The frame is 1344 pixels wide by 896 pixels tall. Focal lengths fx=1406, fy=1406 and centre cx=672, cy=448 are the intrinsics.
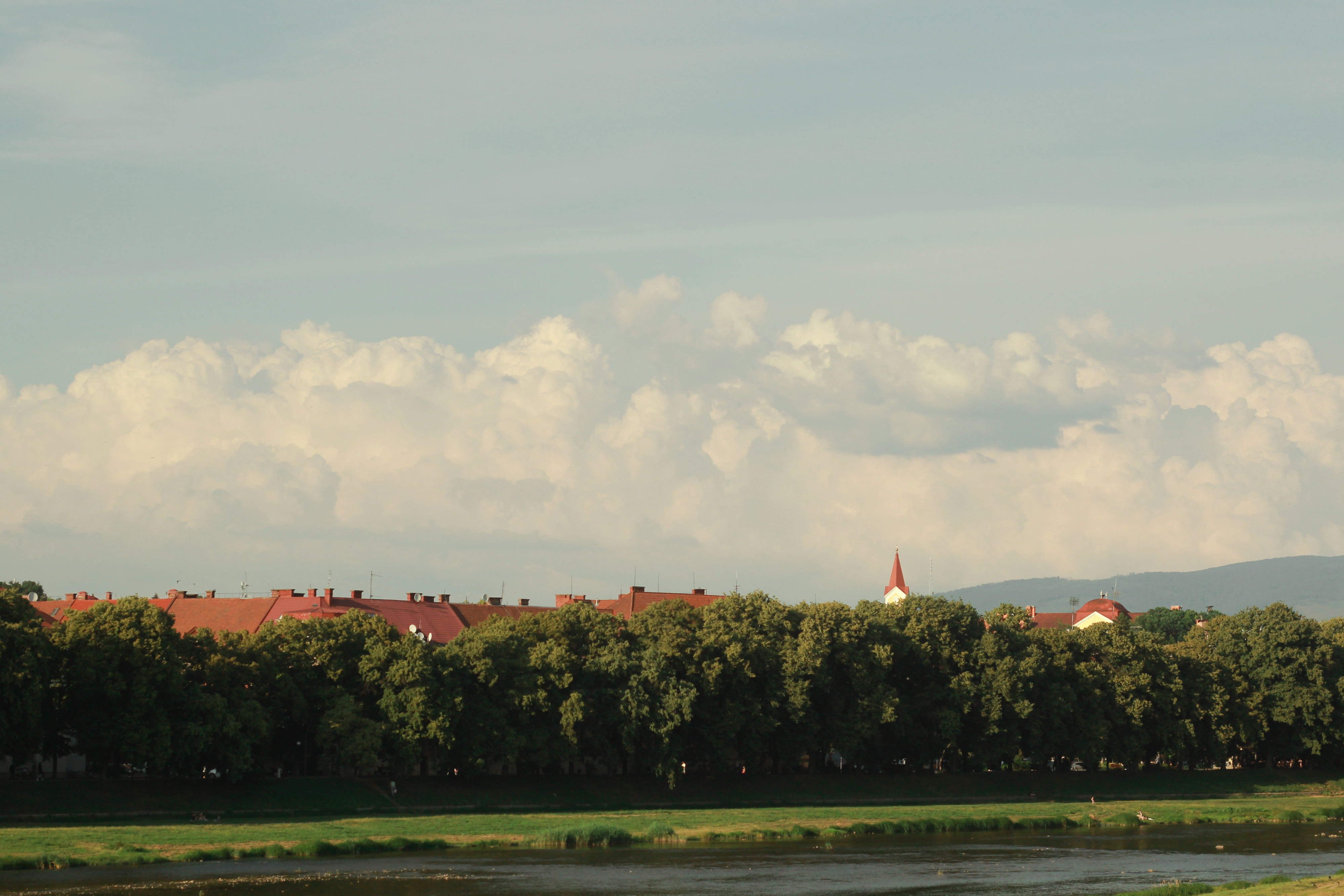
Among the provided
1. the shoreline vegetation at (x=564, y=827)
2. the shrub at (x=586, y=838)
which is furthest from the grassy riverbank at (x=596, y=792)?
the shrub at (x=586, y=838)

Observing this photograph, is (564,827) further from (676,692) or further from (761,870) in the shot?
(676,692)

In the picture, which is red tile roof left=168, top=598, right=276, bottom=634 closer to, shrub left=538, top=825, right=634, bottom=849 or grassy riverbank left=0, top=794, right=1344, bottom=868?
grassy riverbank left=0, top=794, right=1344, bottom=868

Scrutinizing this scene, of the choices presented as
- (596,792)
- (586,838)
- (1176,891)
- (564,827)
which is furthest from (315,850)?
(1176,891)

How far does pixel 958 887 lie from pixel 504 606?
111060 millimetres

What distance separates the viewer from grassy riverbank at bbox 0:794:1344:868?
65.9 metres

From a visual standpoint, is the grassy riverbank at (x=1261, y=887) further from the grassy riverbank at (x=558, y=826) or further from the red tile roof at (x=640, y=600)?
the red tile roof at (x=640, y=600)

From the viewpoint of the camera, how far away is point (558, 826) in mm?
78750

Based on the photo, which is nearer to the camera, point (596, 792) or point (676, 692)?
point (676, 692)

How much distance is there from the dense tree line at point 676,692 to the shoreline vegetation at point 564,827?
525cm

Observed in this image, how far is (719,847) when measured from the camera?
7131cm

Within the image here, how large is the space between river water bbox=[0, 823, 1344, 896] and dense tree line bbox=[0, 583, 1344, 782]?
73.0ft

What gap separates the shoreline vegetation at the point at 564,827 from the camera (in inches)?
2584

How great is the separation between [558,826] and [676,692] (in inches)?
814

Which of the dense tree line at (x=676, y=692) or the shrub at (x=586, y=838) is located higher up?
the dense tree line at (x=676, y=692)
